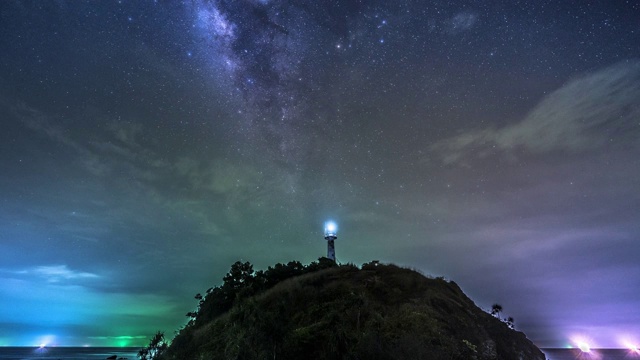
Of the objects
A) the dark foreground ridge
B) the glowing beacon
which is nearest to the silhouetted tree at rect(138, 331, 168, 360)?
the dark foreground ridge

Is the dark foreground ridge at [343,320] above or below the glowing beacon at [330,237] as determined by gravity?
below

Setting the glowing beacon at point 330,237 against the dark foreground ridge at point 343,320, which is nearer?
the dark foreground ridge at point 343,320

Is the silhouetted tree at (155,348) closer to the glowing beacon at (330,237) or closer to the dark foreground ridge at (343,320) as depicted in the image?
the dark foreground ridge at (343,320)

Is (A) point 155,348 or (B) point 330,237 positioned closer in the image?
(A) point 155,348

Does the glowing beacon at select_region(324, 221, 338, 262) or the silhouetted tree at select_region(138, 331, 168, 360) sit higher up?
the glowing beacon at select_region(324, 221, 338, 262)

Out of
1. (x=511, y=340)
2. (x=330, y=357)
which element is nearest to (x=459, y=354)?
(x=330, y=357)

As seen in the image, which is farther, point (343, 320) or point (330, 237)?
point (330, 237)

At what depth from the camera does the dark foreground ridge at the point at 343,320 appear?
75.8ft

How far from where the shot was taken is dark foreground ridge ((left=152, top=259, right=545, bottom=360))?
23.1m

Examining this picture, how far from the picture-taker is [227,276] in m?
50.2

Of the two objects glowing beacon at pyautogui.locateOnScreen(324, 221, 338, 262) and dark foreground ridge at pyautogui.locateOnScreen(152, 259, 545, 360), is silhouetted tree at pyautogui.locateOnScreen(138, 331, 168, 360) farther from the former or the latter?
glowing beacon at pyautogui.locateOnScreen(324, 221, 338, 262)

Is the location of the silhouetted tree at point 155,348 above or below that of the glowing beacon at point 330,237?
below

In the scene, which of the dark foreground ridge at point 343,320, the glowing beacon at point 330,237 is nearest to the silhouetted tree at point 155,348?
the dark foreground ridge at point 343,320

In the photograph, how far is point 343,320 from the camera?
111 feet
